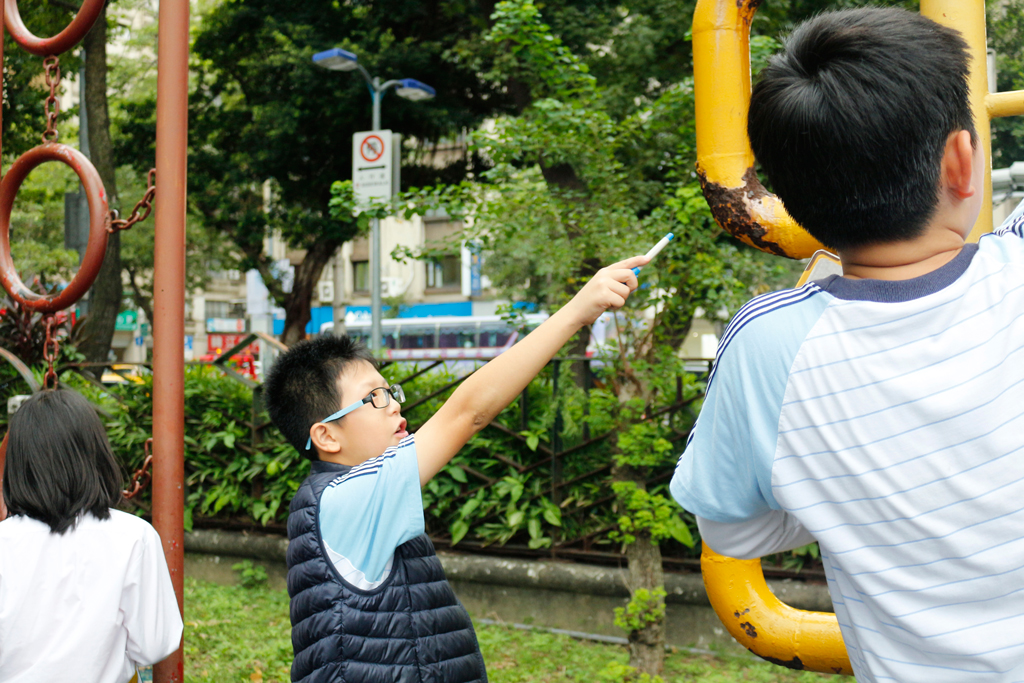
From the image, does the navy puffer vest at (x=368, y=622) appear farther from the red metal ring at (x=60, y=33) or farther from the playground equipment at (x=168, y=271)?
the red metal ring at (x=60, y=33)

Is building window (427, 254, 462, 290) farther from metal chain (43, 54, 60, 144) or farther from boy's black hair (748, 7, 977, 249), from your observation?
boy's black hair (748, 7, 977, 249)

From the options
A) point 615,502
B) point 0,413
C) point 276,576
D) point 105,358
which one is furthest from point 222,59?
point 615,502

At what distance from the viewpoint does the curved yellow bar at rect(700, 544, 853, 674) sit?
1.39m

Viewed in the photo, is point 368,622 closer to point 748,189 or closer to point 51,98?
point 748,189

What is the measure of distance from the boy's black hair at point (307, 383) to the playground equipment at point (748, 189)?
883 millimetres

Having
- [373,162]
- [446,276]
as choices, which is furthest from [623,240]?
[446,276]

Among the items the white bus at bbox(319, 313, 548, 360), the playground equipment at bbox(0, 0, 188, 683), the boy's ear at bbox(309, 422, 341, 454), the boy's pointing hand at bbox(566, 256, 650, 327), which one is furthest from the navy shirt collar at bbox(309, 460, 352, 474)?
the white bus at bbox(319, 313, 548, 360)

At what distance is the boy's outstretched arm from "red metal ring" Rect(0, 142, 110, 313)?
5.38 ft

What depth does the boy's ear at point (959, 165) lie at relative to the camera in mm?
965

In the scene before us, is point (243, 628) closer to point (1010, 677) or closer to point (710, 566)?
point (710, 566)

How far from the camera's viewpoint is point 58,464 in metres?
1.96

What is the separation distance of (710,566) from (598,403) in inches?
99.1

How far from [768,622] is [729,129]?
0.83 meters

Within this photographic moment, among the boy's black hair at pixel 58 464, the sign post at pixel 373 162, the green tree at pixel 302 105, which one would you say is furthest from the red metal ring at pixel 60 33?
the green tree at pixel 302 105
